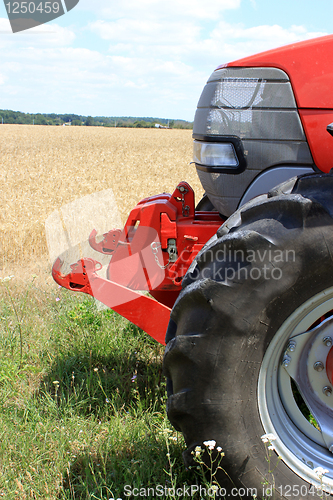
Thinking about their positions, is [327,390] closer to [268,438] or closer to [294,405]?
[294,405]

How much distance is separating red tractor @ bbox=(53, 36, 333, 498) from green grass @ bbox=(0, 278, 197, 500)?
1.12ft

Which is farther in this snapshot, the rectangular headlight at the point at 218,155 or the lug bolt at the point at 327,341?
the rectangular headlight at the point at 218,155

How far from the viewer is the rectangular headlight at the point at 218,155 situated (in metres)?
2.07

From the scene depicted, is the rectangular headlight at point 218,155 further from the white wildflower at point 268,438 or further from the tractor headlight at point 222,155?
the white wildflower at point 268,438

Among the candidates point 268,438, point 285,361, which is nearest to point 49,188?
point 285,361

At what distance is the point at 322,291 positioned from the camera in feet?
4.90

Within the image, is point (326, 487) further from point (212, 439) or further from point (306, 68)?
point (306, 68)

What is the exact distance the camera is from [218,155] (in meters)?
2.11

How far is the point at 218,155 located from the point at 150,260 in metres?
0.73

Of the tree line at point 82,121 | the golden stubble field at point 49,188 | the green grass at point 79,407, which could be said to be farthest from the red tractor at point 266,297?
the tree line at point 82,121

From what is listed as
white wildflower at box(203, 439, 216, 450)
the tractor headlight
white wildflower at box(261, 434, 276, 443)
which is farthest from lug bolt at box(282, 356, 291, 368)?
the tractor headlight

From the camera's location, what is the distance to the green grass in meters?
1.98

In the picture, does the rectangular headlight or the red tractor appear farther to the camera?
the rectangular headlight

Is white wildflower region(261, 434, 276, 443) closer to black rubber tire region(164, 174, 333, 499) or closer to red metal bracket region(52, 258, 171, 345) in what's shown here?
black rubber tire region(164, 174, 333, 499)
